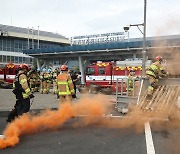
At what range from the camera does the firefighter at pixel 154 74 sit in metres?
9.50

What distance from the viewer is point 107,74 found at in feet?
78.4

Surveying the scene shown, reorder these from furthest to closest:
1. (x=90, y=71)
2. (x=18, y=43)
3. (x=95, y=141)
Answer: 1. (x=18, y=43)
2. (x=90, y=71)
3. (x=95, y=141)

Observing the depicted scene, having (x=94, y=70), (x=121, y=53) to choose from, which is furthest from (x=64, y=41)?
(x=94, y=70)

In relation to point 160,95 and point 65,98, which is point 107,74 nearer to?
point 65,98

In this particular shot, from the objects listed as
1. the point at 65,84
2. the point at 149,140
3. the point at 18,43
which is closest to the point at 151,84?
the point at 65,84

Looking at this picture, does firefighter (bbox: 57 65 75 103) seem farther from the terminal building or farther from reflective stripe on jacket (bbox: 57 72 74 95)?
the terminal building

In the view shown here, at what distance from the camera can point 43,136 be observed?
23.4ft

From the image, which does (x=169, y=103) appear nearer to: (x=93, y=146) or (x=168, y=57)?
(x=168, y=57)

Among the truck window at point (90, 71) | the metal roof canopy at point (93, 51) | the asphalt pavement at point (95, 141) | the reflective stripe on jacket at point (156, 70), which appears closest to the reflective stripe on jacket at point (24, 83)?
the asphalt pavement at point (95, 141)

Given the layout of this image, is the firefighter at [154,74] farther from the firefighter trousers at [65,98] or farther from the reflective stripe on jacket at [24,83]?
the reflective stripe on jacket at [24,83]

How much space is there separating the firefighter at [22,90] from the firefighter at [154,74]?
3.84 metres

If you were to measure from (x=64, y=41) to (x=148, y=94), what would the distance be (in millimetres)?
68106

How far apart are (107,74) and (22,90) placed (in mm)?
16201

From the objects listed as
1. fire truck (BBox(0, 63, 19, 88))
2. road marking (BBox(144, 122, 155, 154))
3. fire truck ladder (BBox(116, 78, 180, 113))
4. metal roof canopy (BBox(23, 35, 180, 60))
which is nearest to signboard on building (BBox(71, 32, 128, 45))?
metal roof canopy (BBox(23, 35, 180, 60))
